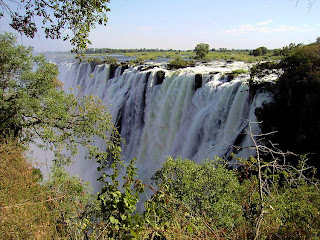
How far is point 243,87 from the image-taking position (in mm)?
12477

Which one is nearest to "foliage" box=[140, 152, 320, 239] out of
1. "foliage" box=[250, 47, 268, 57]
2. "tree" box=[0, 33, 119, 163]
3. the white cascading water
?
the white cascading water

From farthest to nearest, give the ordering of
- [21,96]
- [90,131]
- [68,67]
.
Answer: [68,67]
[90,131]
[21,96]

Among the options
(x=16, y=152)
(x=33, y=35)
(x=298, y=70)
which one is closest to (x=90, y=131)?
(x=16, y=152)

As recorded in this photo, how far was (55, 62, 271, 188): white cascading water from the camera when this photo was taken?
482 inches

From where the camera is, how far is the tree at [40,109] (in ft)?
26.4

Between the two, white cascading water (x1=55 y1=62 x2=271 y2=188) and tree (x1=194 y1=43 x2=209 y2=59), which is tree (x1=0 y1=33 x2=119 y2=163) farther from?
tree (x1=194 y1=43 x2=209 y2=59)

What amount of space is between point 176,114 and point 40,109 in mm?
9711

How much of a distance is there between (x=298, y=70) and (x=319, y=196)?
24.5 ft

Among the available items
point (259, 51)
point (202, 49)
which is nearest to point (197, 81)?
point (259, 51)

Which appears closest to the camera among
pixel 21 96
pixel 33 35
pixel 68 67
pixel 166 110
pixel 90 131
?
pixel 33 35

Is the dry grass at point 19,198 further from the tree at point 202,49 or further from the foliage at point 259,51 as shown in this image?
the tree at point 202,49

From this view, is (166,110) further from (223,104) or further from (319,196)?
(319,196)

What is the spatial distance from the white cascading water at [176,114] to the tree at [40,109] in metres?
1.42

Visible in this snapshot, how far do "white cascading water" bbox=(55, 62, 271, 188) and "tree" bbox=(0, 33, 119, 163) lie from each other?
1.42 m
